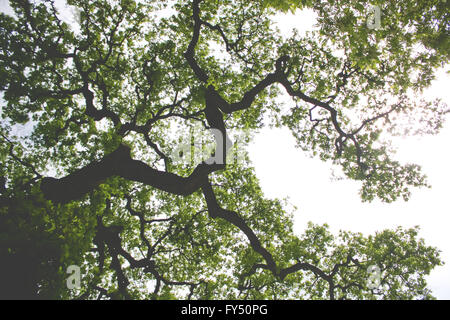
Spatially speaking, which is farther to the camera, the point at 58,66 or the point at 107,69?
the point at 107,69

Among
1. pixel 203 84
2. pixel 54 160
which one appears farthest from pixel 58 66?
pixel 203 84

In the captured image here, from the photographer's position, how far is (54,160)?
1178 centimetres

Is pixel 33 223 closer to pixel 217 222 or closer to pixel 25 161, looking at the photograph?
pixel 25 161

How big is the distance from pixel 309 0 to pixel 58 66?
11.6m

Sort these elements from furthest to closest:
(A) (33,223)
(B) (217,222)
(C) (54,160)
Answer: (B) (217,222) → (C) (54,160) → (A) (33,223)

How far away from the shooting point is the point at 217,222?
1394cm

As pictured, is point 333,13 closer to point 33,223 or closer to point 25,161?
point 33,223

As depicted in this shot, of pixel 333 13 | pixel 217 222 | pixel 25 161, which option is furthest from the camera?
pixel 217 222

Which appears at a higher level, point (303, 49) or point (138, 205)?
point (303, 49)

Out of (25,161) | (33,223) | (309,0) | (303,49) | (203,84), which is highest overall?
(303,49)

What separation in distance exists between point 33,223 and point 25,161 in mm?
9037
